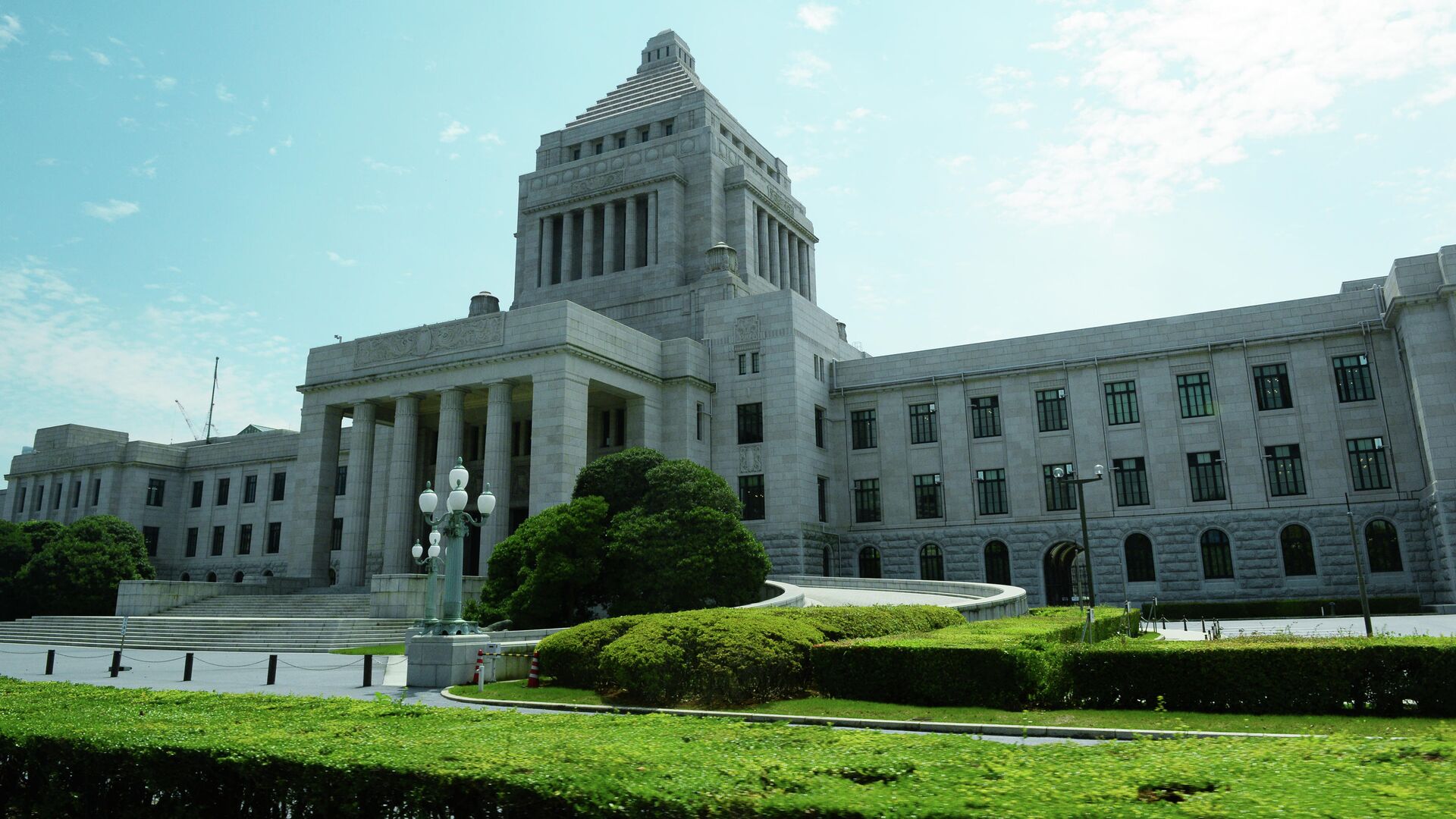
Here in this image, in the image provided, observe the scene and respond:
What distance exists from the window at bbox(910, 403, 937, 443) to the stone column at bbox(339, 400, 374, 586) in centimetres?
2842

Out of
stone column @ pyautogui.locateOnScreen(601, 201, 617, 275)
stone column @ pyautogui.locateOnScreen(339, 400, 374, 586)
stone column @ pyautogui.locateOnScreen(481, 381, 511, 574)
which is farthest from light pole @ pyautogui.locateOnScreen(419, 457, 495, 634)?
stone column @ pyautogui.locateOnScreen(601, 201, 617, 275)

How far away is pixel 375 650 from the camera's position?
3075 cm

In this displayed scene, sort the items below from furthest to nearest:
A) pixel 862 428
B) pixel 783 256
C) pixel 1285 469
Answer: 1. pixel 783 256
2. pixel 862 428
3. pixel 1285 469

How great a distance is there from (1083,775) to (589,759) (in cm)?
334

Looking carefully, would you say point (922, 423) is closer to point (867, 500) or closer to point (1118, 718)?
point (867, 500)

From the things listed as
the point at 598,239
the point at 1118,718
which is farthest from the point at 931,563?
the point at 1118,718

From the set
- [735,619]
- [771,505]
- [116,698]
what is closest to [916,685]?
[735,619]

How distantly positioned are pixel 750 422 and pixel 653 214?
18.7 m

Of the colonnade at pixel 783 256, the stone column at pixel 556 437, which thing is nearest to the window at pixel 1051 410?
the colonnade at pixel 783 256

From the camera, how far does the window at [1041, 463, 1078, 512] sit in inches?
1737

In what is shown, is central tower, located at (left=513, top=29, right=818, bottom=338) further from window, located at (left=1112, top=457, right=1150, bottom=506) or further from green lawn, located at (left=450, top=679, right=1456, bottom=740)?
green lawn, located at (left=450, top=679, right=1456, bottom=740)

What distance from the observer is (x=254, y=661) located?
2823cm

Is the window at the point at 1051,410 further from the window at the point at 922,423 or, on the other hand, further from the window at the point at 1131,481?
the window at the point at 922,423

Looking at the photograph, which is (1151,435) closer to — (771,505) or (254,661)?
(771,505)
